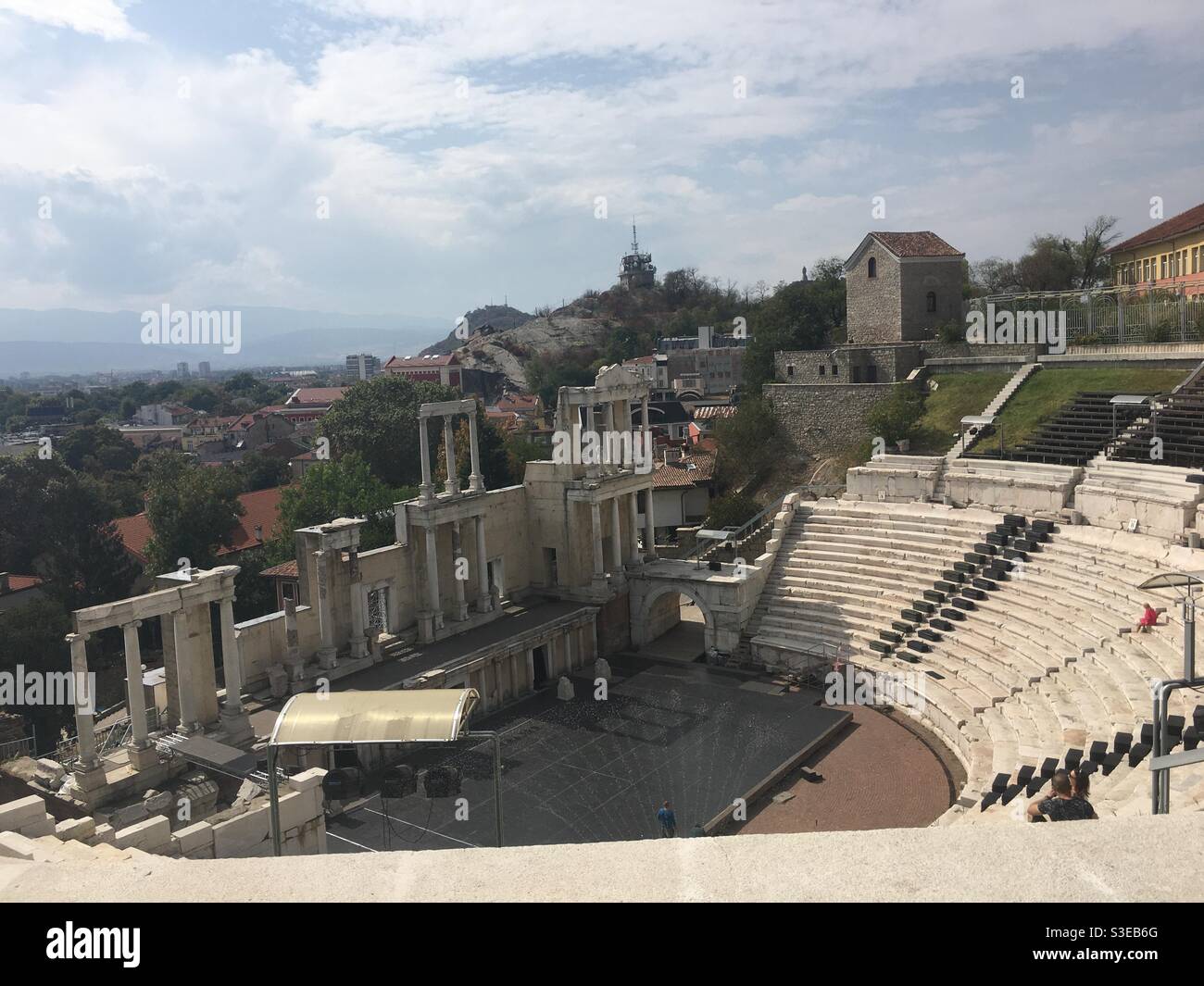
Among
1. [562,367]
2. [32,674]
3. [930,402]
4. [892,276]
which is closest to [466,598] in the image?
[32,674]

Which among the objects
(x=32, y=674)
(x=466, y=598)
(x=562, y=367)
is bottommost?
(x=32, y=674)

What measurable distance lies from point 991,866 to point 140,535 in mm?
48888

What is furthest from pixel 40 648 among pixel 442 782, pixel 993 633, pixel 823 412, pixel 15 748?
pixel 823 412

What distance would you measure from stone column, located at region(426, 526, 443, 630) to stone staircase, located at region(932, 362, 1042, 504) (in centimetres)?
1596

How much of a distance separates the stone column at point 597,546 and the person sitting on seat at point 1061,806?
20.1 meters

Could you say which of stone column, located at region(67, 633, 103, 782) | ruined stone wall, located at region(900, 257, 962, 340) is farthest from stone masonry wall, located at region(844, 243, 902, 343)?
stone column, located at region(67, 633, 103, 782)

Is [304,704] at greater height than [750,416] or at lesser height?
lesser

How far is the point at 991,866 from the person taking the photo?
3.29m

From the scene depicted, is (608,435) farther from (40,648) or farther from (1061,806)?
(1061,806)

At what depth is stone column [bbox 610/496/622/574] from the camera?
31.8 m

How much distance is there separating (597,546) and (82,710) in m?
16.1

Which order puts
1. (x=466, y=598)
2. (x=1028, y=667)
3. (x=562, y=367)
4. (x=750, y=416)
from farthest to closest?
1. (x=562, y=367)
2. (x=750, y=416)
3. (x=466, y=598)
4. (x=1028, y=667)
